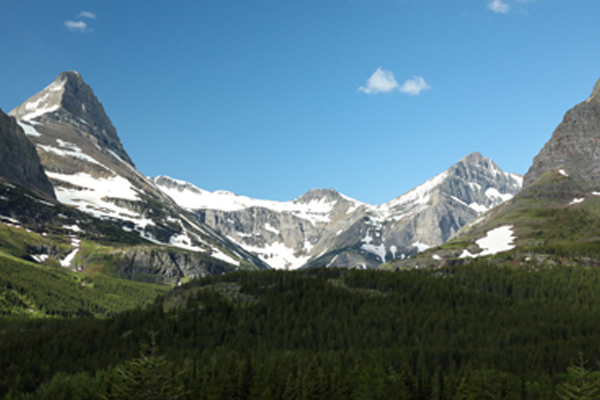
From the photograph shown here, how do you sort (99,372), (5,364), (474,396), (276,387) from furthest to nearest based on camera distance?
(5,364)
(99,372)
(276,387)
(474,396)

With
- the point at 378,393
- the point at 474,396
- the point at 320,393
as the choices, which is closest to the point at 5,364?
the point at 320,393

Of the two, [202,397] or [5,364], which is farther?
[5,364]

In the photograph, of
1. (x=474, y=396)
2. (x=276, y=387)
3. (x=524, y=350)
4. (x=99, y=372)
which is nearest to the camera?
(x=474, y=396)

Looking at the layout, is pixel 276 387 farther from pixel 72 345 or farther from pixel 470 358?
pixel 72 345

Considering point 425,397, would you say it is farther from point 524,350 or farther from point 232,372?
point 524,350

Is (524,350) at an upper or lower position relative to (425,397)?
Answer: upper

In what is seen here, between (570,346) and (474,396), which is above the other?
(570,346)


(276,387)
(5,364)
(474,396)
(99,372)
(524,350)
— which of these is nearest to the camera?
(474,396)

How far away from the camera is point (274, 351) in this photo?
7820 inches

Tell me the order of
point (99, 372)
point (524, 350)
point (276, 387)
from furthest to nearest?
point (524, 350) → point (99, 372) → point (276, 387)

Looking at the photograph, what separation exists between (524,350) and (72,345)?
157135 millimetres

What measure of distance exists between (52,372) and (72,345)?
25536mm

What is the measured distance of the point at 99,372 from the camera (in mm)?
159250

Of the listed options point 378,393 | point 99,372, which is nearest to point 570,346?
point 378,393
